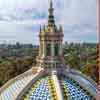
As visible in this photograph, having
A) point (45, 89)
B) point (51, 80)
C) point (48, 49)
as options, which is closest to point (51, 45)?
point (48, 49)

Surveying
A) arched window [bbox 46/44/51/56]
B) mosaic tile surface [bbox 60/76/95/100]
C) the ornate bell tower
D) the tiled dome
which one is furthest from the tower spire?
mosaic tile surface [bbox 60/76/95/100]

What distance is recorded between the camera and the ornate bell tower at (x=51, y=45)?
14.3 metres

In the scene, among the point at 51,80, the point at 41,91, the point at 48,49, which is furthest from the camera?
the point at 48,49

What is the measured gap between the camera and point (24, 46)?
80.6m

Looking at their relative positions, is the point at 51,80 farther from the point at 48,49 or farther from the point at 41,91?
the point at 48,49

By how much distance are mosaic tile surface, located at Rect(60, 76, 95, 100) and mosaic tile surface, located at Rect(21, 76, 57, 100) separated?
0.48m

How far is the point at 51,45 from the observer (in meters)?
14.4

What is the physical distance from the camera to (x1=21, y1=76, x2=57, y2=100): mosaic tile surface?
43.7 feet

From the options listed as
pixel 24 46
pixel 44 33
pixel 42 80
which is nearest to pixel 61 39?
pixel 44 33

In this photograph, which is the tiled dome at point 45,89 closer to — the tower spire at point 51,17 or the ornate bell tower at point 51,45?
the ornate bell tower at point 51,45

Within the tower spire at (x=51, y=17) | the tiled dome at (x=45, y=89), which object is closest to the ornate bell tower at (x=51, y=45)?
the tower spire at (x=51, y=17)

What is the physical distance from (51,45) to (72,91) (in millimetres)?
2144

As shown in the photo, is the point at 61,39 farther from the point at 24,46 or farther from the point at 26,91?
the point at 24,46

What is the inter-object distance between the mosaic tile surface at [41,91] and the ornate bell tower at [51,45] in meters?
0.85
